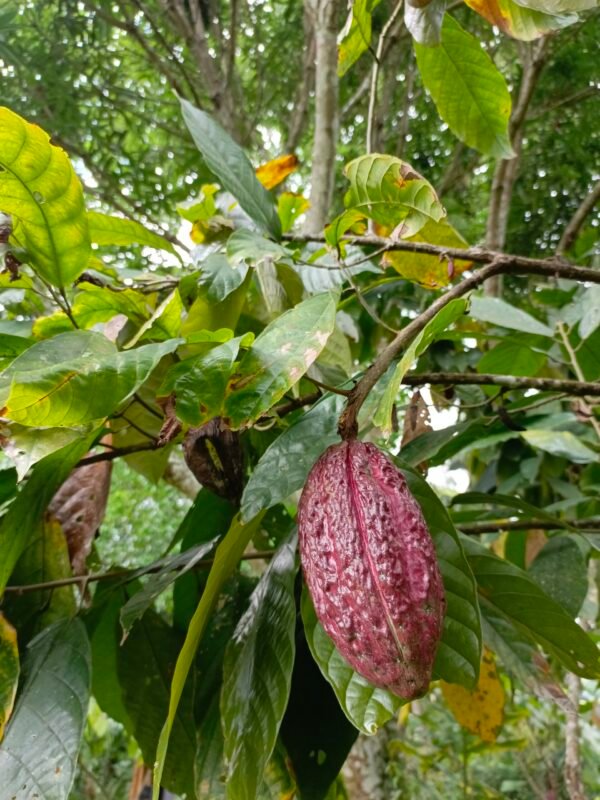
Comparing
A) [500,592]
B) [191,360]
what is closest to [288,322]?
[191,360]

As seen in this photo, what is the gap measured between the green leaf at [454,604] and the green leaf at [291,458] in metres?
0.08

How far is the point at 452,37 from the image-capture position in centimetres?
87

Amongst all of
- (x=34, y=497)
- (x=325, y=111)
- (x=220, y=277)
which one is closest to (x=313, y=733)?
(x=34, y=497)

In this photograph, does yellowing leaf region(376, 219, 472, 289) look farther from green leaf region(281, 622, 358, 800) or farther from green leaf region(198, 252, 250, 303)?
green leaf region(281, 622, 358, 800)

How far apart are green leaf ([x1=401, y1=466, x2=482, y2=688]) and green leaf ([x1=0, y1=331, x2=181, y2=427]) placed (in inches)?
9.5

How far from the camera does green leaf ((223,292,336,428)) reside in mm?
457

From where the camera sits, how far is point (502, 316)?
98 centimetres

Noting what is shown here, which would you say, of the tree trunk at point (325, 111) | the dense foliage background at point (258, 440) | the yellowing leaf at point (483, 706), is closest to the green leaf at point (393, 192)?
the dense foliage background at point (258, 440)

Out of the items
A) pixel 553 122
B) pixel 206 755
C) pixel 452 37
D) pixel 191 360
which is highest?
pixel 553 122

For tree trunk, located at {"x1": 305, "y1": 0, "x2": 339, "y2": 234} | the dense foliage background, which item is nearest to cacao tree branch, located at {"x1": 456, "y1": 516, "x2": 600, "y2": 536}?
the dense foliage background

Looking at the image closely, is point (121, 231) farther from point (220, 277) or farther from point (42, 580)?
point (42, 580)

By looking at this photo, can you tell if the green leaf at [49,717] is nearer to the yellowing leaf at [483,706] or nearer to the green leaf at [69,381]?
the green leaf at [69,381]

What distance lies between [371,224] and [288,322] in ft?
2.04

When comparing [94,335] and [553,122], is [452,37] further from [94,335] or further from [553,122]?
[553,122]
